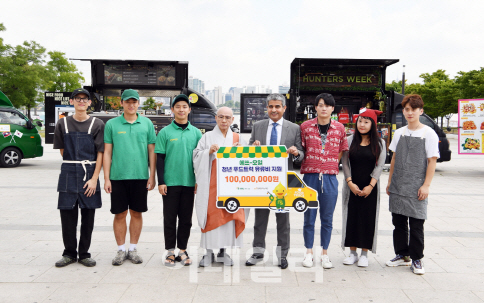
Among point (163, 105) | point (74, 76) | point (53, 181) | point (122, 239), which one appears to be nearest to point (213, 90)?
point (74, 76)

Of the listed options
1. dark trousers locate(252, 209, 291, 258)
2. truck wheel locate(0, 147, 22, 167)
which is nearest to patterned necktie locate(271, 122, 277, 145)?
dark trousers locate(252, 209, 291, 258)

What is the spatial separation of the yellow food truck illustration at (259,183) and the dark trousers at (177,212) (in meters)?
0.49

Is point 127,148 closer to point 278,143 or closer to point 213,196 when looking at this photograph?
point 213,196

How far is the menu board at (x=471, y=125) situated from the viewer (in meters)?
12.2

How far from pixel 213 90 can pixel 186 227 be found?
86.7 meters

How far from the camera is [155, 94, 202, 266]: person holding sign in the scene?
13.3ft

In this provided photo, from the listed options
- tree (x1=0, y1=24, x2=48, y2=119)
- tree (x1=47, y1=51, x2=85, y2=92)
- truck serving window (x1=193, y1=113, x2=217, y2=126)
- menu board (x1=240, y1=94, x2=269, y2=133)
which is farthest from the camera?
tree (x1=47, y1=51, x2=85, y2=92)

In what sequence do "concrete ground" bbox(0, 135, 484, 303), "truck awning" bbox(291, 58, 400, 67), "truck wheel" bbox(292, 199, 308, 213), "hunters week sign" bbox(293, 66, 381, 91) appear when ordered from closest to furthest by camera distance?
"concrete ground" bbox(0, 135, 484, 303) → "truck wheel" bbox(292, 199, 308, 213) → "truck awning" bbox(291, 58, 400, 67) → "hunters week sign" bbox(293, 66, 381, 91)

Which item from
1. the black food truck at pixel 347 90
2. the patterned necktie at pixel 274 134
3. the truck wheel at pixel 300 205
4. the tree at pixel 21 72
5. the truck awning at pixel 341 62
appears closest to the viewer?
the truck wheel at pixel 300 205

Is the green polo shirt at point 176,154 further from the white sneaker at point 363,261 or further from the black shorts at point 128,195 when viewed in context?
the white sneaker at point 363,261

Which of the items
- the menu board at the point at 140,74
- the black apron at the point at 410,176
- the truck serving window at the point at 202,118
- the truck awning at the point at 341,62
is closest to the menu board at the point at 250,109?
the truck serving window at the point at 202,118

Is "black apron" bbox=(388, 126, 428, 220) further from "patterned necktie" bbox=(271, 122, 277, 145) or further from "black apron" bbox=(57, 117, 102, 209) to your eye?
"black apron" bbox=(57, 117, 102, 209)

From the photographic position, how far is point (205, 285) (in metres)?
3.61

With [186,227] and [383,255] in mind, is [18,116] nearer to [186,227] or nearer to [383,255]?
[186,227]
